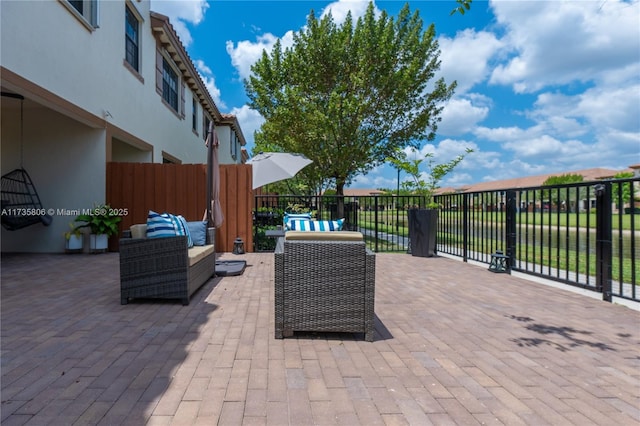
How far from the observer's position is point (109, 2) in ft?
24.6

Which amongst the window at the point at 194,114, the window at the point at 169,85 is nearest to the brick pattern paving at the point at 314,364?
the window at the point at 169,85

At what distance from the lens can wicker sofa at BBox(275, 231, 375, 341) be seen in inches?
112

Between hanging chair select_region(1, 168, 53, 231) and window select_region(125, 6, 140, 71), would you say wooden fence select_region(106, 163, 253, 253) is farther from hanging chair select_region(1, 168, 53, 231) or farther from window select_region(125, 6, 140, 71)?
window select_region(125, 6, 140, 71)

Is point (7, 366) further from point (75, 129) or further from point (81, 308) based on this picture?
point (75, 129)

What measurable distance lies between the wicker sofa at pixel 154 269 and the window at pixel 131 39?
698 centimetres

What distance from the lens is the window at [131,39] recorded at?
8.63 meters

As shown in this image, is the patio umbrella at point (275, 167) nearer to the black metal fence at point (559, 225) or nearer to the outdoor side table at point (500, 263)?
the black metal fence at point (559, 225)

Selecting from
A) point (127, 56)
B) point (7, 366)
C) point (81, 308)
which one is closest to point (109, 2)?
point (127, 56)

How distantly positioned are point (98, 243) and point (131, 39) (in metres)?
5.36

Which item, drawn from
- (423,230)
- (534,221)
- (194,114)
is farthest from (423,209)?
(194,114)

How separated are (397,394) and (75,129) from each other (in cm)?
846

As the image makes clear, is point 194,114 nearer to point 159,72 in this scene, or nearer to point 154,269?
point 159,72

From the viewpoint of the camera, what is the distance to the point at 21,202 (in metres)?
7.06

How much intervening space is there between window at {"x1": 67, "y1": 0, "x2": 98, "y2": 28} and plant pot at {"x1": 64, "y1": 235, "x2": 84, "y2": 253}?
435cm
